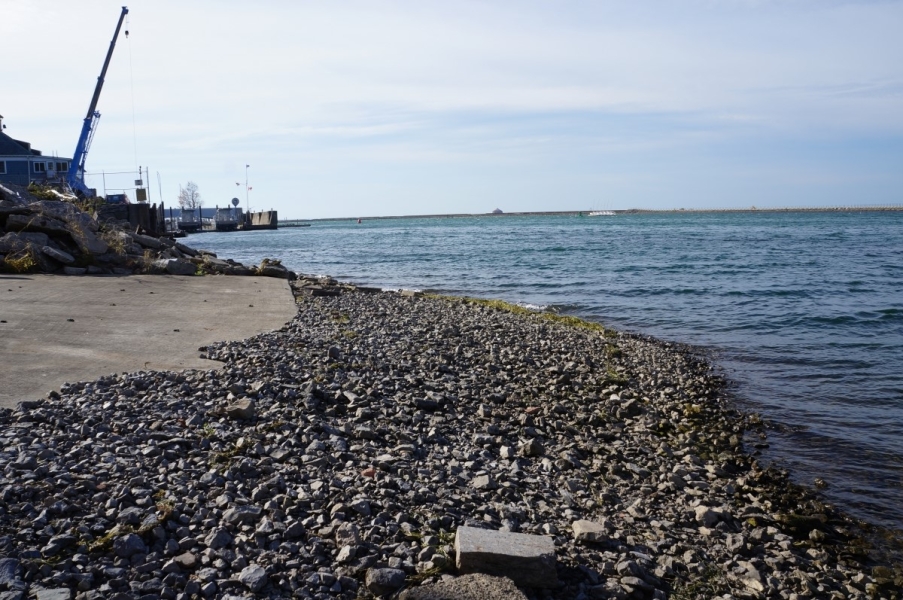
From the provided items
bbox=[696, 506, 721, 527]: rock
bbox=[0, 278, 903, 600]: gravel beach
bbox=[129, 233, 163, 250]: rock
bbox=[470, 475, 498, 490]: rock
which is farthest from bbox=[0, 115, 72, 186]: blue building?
bbox=[696, 506, 721, 527]: rock

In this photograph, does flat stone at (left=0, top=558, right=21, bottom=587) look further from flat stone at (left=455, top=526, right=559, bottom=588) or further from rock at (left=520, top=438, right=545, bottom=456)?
rock at (left=520, top=438, right=545, bottom=456)

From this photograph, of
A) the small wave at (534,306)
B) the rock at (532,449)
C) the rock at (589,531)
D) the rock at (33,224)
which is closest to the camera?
the rock at (589,531)

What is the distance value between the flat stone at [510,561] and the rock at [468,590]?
0.13 meters

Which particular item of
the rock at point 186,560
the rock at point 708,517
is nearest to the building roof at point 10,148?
the rock at point 186,560

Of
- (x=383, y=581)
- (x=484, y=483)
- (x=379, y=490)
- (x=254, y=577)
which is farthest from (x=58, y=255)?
(x=383, y=581)

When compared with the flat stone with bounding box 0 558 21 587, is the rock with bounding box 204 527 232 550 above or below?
below

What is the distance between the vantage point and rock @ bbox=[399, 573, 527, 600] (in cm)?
371

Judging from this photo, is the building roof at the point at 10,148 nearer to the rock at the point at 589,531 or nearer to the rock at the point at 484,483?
the rock at the point at 484,483

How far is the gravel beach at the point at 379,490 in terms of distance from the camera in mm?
3961

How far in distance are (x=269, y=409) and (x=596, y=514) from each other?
3.07 m

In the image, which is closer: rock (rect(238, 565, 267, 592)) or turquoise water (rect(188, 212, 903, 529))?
rock (rect(238, 565, 267, 592))

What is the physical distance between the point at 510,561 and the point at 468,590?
36 centimetres

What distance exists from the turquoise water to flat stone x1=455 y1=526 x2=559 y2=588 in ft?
12.2

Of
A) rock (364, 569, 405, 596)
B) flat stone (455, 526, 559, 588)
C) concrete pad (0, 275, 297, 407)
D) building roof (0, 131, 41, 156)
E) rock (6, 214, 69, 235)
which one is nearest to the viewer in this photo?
rock (364, 569, 405, 596)
